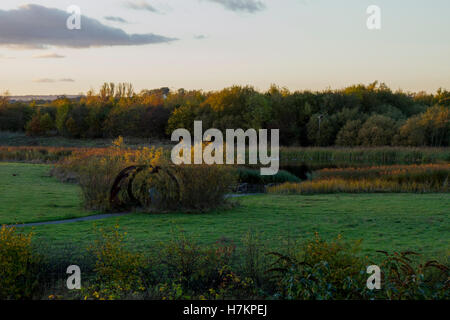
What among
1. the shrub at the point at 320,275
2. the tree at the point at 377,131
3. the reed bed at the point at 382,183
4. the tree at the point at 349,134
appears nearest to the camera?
the shrub at the point at 320,275

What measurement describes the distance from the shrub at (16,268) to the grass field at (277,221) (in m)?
1.60

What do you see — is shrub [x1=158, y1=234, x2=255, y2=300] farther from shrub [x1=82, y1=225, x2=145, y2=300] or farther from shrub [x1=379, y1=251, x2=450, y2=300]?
shrub [x1=379, y1=251, x2=450, y2=300]

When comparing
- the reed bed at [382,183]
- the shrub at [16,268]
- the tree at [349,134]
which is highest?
the tree at [349,134]

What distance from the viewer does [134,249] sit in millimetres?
8039

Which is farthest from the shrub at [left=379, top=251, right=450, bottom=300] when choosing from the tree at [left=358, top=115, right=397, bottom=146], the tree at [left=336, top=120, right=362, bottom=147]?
the tree at [left=336, top=120, right=362, bottom=147]

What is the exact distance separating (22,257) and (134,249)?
1.99 meters

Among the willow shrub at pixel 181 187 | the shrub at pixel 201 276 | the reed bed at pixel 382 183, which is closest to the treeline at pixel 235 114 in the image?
the reed bed at pixel 382 183

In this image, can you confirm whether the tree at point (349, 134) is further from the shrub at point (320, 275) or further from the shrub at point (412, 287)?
the shrub at point (412, 287)

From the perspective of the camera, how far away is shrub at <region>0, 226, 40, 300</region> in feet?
20.1

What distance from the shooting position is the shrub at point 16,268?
20.1 ft

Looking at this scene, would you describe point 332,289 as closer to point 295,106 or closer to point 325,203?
point 325,203

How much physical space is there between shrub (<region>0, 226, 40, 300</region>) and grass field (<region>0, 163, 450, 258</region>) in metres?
1.60
